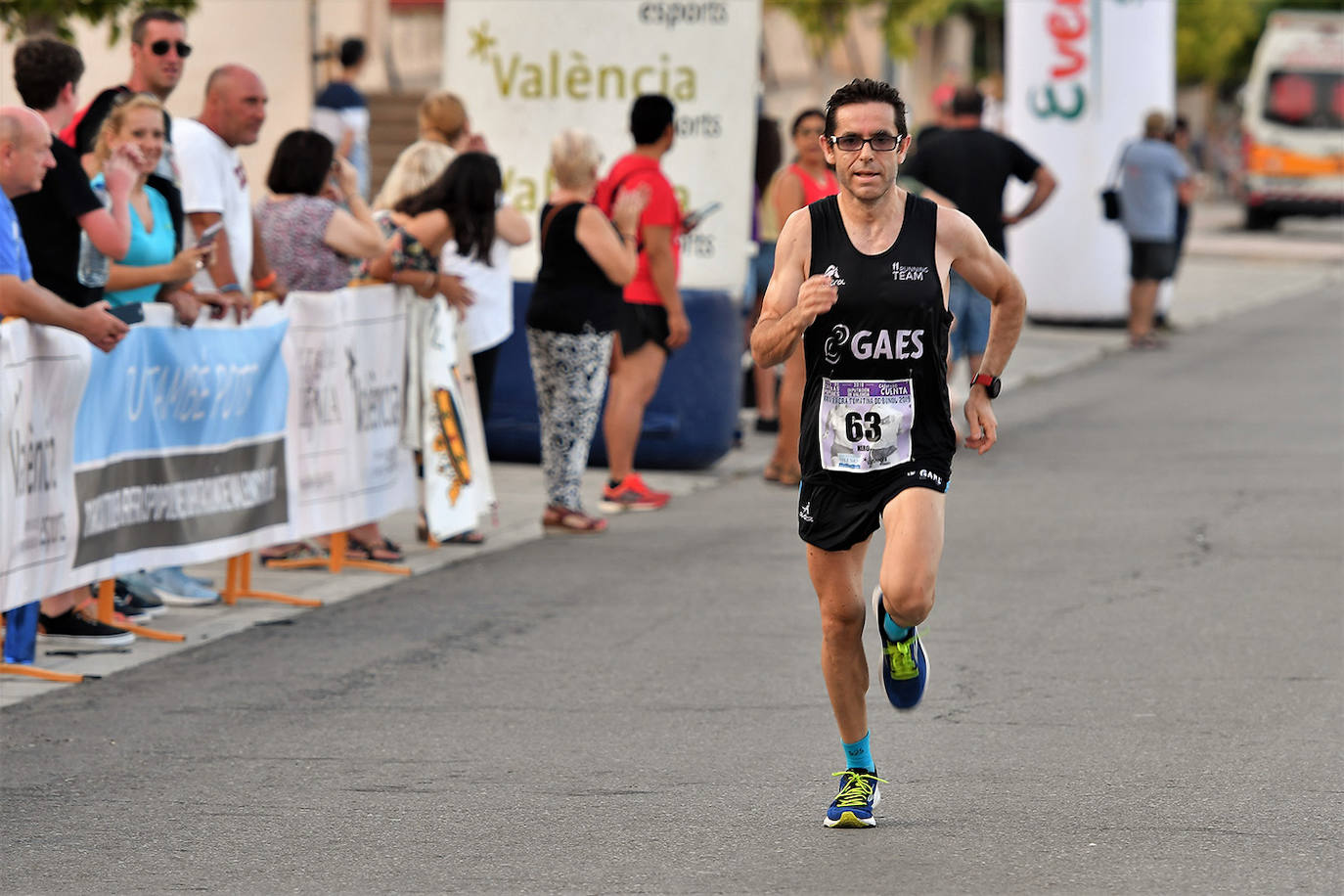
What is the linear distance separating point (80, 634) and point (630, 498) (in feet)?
12.9

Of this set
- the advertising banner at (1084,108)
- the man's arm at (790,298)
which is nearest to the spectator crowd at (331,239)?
the man's arm at (790,298)

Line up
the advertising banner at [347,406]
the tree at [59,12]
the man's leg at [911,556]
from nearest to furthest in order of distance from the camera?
1. the man's leg at [911,556]
2. the advertising banner at [347,406]
3. the tree at [59,12]

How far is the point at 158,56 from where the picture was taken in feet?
30.2

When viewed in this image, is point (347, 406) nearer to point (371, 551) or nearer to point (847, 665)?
point (371, 551)

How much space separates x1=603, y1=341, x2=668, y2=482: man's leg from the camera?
11.2 m

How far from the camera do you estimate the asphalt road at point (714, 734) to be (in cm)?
522

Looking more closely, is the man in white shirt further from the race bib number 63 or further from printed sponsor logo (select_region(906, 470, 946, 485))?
printed sponsor logo (select_region(906, 470, 946, 485))

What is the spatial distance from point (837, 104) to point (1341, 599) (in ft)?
13.8

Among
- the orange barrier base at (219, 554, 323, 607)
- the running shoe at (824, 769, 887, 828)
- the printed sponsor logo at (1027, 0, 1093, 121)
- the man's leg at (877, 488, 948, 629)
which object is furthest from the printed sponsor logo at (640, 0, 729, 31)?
the printed sponsor logo at (1027, 0, 1093, 121)

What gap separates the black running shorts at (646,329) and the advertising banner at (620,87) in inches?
65.0

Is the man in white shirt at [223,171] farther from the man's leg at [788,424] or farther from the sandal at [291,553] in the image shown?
the man's leg at [788,424]

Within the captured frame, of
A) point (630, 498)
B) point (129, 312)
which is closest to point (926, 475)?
point (129, 312)

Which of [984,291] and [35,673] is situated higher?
[984,291]

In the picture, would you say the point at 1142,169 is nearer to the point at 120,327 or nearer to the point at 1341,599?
the point at 1341,599
